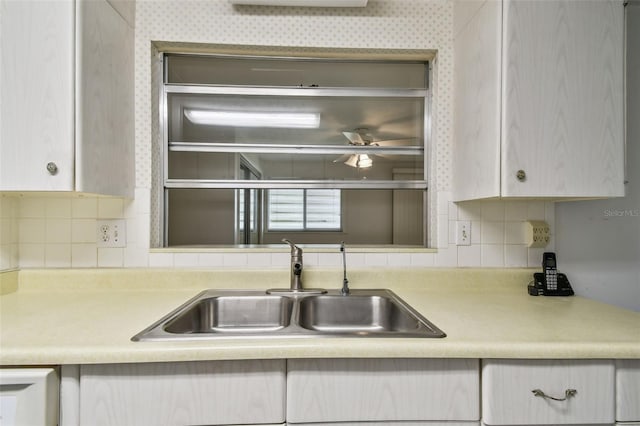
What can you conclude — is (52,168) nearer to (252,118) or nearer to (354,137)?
(252,118)

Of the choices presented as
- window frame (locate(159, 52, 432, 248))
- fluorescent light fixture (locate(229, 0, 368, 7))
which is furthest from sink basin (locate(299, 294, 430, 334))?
fluorescent light fixture (locate(229, 0, 368, 7))

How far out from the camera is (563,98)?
1294 millimetres

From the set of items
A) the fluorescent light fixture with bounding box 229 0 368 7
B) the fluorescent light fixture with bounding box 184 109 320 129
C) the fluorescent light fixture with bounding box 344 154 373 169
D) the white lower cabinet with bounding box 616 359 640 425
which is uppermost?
the fluorescent light fixture with bounding box 229 0 368 7

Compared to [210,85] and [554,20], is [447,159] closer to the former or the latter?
[554,20]

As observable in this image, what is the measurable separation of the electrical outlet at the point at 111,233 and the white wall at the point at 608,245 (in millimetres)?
2123

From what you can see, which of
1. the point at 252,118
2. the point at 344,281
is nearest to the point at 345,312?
the point at 344,281

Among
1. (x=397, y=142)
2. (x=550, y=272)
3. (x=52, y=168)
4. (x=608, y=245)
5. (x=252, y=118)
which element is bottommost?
(x=550, y=272)

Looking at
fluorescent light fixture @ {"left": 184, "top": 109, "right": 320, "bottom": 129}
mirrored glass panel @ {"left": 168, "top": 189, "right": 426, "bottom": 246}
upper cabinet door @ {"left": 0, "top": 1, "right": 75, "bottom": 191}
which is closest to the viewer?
upper cabinet door @ {"left": 0, "top": 1, "right": 75, "bottom": 191}

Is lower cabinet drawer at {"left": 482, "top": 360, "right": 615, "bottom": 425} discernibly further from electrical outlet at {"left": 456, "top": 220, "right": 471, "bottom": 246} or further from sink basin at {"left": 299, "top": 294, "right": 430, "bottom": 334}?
electrical outlet at {"left": 456, "top": 220, "right": 471, "bottom": 246}

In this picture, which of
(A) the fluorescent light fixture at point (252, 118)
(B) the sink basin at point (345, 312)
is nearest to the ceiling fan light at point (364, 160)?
(A) the fluorescent light fixture at point (252, 118)

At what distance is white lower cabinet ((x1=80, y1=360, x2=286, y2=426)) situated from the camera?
3.09 feet

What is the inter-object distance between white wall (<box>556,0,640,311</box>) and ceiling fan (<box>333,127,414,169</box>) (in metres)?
0.90

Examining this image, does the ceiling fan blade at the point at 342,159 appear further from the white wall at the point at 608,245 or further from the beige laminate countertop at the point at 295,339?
the white wall at the point at 608,245

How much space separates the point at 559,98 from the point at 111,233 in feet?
6.60
